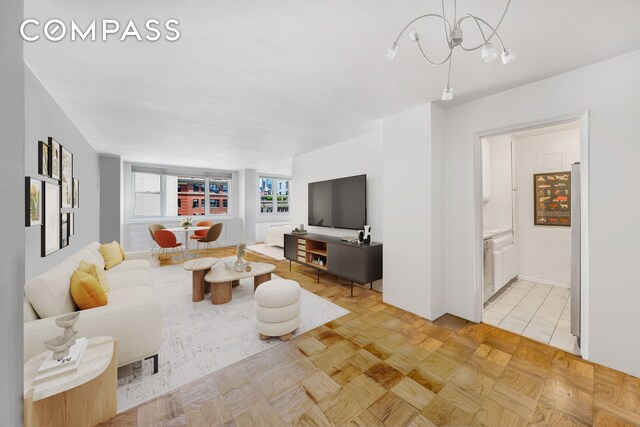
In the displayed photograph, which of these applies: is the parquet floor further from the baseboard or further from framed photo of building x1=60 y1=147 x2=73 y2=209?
framed photo of building x1=60 y1=147 x2=73 y2=209

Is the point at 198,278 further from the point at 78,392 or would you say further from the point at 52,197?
the point at 78,392

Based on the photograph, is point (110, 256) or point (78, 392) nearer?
point (78, 392)

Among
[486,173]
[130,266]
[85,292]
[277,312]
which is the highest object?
[486,173]

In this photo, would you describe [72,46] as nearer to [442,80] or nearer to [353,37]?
[353,37]

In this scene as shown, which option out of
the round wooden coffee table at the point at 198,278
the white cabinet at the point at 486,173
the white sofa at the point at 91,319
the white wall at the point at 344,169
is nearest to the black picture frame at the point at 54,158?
the white sofa at the point at 91,319

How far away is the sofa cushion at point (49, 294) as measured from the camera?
5.46 feet

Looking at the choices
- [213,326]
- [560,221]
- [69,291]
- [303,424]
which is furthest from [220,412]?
[560,221]

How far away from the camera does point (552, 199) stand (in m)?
3.96

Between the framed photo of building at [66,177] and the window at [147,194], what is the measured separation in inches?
160

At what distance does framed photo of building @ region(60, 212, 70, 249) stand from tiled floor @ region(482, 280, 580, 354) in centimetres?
492

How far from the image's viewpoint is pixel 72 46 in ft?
5.73

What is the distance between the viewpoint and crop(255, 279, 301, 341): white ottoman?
2.36 m

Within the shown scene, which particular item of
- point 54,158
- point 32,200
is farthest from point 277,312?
point 54,158

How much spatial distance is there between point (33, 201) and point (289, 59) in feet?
7.89
